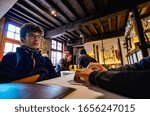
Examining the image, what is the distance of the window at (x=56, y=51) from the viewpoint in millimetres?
5503

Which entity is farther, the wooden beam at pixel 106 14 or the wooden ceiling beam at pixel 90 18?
the wooden ceiling beam at pixel 90 18

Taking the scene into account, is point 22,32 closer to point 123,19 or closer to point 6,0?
point 6,0

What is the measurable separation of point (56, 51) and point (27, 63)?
189 inches

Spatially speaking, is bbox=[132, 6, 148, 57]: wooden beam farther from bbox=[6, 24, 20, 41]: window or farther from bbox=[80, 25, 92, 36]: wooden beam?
bbox=[6, 24, 20, 41]: window

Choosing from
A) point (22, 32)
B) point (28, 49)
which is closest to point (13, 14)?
point (22, 32)

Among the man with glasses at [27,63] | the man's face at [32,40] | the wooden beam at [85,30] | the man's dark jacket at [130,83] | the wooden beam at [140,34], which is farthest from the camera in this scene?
the wooden beam at [85,30]

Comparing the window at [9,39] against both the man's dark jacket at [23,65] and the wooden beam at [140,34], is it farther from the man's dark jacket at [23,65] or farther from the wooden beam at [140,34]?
the wooden beam at [140,34]

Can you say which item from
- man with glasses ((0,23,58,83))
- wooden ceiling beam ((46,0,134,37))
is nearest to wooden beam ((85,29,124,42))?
wooden ceiling beam ((46,0,134,37))

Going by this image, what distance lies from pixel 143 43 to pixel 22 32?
2482 millimetres

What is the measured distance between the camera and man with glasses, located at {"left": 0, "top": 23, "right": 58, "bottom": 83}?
83 centimetres

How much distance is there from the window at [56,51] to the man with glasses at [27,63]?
4352 millimetres

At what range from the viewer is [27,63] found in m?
0.98

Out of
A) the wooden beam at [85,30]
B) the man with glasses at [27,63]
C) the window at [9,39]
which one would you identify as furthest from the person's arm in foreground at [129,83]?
the wooden beam at [85,30]

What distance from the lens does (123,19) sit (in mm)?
3932
